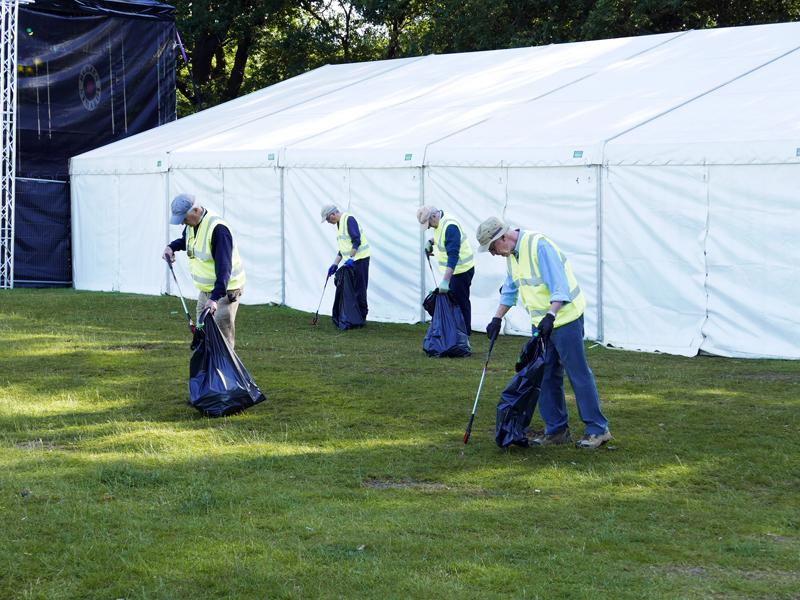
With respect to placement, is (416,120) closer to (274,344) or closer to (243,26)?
(274,344)

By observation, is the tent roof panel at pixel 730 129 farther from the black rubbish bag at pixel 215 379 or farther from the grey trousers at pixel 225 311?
the black rubbish bag at pixel 215 379

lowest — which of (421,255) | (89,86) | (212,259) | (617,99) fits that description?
(421,255)

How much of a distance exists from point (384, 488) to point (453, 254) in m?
6.44

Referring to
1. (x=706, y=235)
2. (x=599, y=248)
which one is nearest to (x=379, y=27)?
(x=599, y=248)

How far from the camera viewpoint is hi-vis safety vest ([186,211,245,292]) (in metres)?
10.1

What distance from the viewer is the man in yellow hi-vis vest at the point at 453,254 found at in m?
13.8

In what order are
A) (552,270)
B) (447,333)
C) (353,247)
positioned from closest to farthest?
(552,270)
(447,333)
(353,247)

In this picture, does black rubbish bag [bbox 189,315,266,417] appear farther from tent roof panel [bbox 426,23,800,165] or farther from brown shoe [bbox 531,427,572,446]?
tent roof panel [bbox 426,23,800,165]

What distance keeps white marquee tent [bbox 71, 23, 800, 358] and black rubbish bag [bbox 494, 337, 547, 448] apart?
562 cm

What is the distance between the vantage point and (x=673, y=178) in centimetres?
1407

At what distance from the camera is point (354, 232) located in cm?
1642

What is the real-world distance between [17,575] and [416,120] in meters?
13.5

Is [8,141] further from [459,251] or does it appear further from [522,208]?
[459,251]

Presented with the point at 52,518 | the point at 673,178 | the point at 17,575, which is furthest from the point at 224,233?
the point at 673,178
